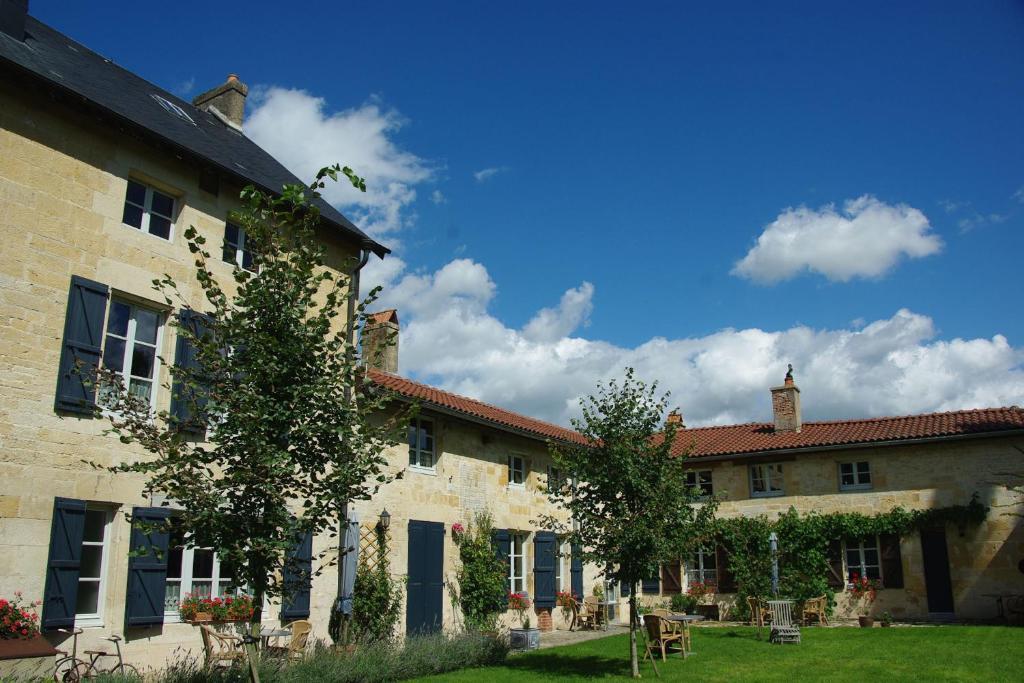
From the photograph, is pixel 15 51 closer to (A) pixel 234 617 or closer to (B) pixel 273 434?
(B) pixel 273 434

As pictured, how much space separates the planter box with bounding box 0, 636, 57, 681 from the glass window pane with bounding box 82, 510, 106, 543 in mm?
1626

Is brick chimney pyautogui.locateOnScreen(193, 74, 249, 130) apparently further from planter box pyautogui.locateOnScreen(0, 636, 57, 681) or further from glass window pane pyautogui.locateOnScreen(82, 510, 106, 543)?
planter box pyautogui.locateOnScreen(0, 636, 57, 681)

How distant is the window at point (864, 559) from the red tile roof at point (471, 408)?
8.34 m

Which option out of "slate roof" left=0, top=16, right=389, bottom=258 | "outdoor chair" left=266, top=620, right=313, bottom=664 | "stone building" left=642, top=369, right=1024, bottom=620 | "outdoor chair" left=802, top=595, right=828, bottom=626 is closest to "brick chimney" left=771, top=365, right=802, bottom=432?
"stone building" left=642, top=369, right=1024, bottom=620

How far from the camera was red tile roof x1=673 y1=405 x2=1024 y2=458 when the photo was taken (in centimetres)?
2059

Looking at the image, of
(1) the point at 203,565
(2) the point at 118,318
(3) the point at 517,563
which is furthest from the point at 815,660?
(2) the point at 118,318

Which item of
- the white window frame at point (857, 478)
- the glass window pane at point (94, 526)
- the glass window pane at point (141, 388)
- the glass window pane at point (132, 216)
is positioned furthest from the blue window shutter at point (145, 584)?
the white window frame at point (857, 478)

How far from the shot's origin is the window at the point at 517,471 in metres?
18.4

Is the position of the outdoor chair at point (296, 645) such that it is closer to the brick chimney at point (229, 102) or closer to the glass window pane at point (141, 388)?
the glass window pane at point (141, 388)

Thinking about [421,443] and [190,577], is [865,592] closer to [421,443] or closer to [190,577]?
[421,443]

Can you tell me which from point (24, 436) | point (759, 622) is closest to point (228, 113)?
point (24, 436)

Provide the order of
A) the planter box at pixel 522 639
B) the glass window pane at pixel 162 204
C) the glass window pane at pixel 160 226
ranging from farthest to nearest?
the planter box at pixel 522 639 < the glass window pane at pixel 162 204 < the glass window pane at pixel 160 226

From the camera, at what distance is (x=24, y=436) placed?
9.24 m

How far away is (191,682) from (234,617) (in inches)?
107
